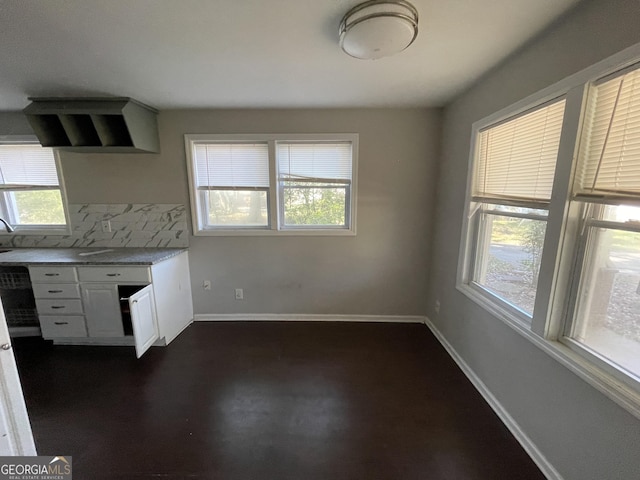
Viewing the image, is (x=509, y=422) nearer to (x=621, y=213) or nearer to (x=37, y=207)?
(x=621, y=213)

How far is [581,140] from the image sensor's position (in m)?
1.23

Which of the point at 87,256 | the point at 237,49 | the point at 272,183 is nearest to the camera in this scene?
the point at 237,49

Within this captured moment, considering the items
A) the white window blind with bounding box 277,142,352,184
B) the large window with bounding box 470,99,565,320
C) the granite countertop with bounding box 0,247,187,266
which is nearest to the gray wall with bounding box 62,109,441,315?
the white window blind with bounding box 277,142,352,184

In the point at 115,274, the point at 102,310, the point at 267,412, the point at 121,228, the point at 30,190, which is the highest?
the point at 30,190

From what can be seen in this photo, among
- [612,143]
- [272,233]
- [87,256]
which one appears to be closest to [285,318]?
[272,233]

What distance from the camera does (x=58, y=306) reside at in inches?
93.5

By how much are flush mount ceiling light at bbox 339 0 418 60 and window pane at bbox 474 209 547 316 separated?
1311 millimetres

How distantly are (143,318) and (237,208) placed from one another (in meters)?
1.38

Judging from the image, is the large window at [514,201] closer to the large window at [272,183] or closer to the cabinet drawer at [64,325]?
the large window at [272,183]

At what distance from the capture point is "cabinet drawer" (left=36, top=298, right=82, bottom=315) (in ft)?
7.77

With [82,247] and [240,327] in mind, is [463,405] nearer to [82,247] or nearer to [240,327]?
[240,327]

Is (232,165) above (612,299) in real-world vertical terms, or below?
above

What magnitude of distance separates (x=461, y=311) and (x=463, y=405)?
0.73 m

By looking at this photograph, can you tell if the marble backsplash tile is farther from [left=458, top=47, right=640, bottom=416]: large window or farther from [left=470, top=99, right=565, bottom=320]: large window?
[left=458, top=47, right=640, bottom=416]: large window
